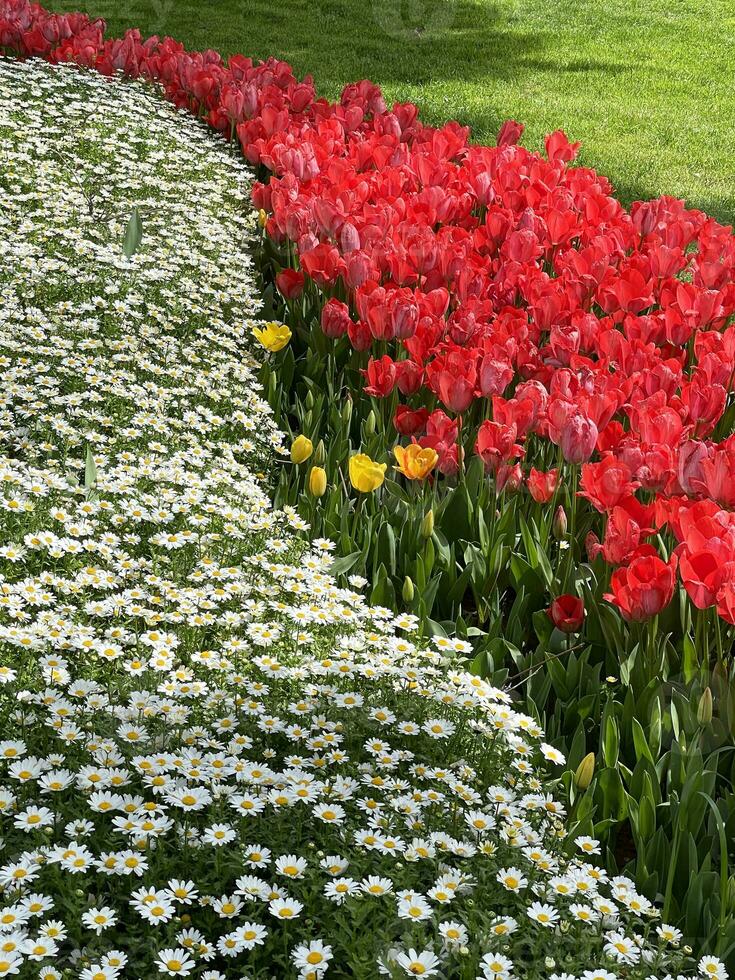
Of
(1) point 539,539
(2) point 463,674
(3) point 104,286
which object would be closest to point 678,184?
(3) point 104,286

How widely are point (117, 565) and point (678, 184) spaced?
650 cm

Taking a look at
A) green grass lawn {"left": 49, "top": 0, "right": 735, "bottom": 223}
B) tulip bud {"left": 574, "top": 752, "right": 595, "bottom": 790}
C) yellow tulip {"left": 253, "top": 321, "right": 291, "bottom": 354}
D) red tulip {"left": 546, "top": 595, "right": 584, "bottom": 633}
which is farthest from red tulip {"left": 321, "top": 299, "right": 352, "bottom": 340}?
green grass lawn {"left": 49, "top": 0, "right": 735, "bottom": 223}

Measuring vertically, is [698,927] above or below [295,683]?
below

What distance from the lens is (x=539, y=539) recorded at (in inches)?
112

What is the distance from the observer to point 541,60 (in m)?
10.9

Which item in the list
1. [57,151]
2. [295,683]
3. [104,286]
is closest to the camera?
[295,683]

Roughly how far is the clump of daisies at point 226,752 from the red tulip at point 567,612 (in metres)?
0.28

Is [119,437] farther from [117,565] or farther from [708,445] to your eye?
[708,445]

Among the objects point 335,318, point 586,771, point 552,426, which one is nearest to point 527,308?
point 335,318

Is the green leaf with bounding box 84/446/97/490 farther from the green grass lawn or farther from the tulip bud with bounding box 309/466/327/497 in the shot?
the green grass lawn

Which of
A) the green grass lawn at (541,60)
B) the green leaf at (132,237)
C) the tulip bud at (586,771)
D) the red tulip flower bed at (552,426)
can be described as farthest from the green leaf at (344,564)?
the green grass lawn at (541,60)

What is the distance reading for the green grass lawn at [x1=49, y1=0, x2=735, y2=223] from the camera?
27.8 ft

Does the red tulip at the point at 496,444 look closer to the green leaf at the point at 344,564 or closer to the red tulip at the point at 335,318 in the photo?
the green leaf at the point at 344,564

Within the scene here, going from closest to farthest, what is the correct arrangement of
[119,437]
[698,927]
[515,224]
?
[698,927] < [119,437] < [515,224]
